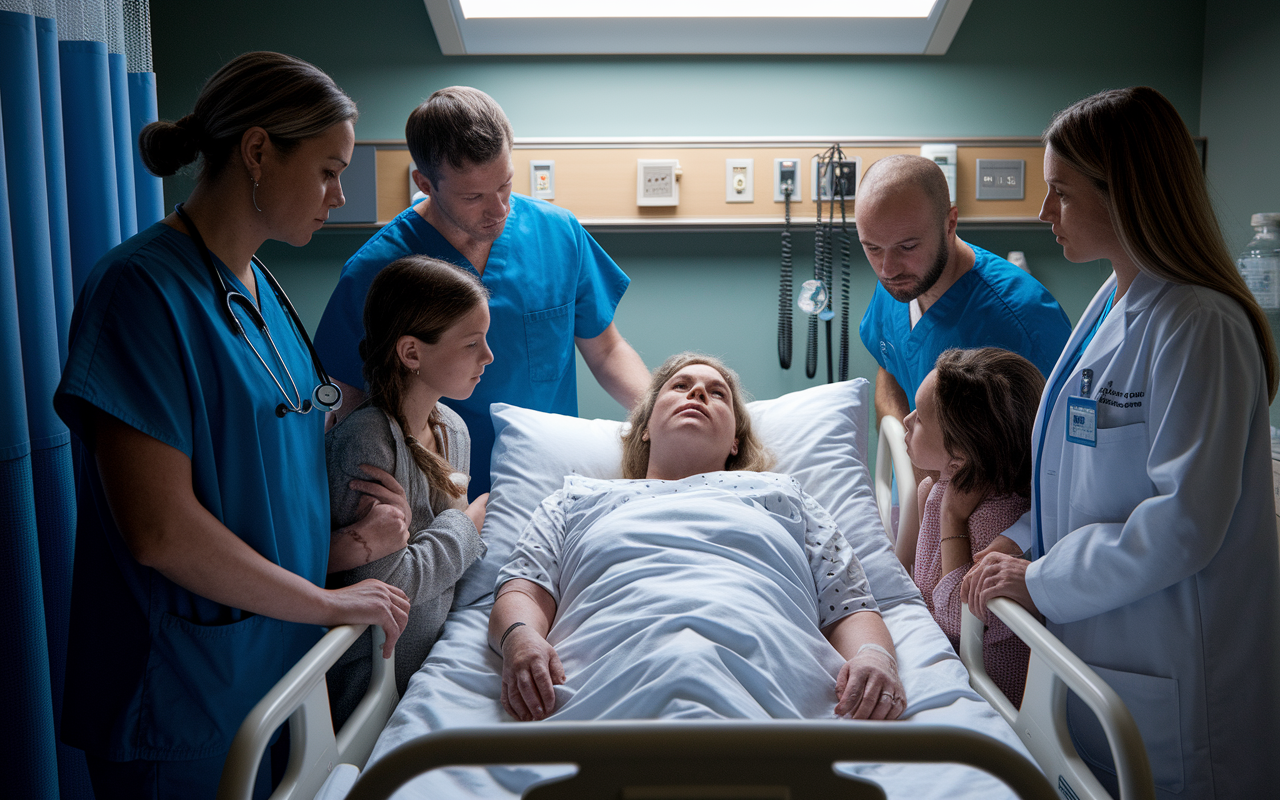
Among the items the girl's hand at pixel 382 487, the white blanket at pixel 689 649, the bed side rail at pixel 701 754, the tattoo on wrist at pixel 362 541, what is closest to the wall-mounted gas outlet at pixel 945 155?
the white blanket at pixel 689 649

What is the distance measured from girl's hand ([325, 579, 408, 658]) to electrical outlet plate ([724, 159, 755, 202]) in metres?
2.14

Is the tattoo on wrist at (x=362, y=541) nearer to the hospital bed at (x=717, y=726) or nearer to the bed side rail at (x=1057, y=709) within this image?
the hospital bed at (x=717, y=726)

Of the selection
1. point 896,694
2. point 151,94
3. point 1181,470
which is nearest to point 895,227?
point 1181,470

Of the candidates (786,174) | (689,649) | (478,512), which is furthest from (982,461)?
(786,174)

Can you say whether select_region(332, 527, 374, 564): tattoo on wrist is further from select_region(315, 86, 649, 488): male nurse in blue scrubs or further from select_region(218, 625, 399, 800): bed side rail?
select_region(315, 86, 649, 488): male nurse in blue scrubs

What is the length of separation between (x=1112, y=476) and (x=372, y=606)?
1.25 m

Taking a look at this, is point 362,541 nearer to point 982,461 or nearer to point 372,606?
point 372,606

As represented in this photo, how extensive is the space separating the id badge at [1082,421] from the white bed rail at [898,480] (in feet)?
2.17

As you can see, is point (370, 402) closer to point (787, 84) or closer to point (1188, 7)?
point (787, 84)

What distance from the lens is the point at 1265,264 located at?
2.70 meters

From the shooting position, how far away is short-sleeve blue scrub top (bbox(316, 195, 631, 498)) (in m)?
2.08

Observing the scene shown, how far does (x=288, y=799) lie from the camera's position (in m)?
1.13

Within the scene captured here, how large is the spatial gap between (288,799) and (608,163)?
2.47 m

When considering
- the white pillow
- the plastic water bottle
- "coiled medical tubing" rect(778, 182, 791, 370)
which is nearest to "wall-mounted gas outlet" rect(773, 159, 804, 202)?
"coiled medical tubing" rect(778, 182, 791, 370)
